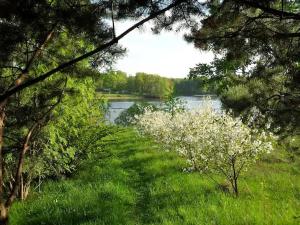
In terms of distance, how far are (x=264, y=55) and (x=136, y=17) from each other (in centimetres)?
234

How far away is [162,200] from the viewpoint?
971 centimetres

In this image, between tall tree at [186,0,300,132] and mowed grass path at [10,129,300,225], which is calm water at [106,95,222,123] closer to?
mowed grass path at [10,129,300,225]

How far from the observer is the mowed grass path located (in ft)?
26.7

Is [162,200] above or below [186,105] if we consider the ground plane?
below

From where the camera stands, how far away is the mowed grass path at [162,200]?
812 centimetres

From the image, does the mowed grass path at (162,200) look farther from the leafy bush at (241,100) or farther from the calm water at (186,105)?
the calm water at (186,105)

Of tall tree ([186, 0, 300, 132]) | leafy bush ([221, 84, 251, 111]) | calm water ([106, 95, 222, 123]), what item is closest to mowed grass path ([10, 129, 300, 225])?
leafy bush ([221, 84, 251, 111])

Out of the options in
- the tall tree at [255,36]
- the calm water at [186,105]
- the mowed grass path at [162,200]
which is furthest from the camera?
the calm water at [186,105]

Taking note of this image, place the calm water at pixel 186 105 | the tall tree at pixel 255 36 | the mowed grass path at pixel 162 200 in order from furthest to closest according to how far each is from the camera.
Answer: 1. the calm water at pixel 186 105
2. the mowed grass path at pixel 162 200
3. the tall tree at pixel 255 36

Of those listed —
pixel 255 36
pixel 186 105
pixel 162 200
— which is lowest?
pixel 162 200

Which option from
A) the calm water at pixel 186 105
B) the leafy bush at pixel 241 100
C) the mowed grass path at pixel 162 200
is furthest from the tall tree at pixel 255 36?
the calm water at pixel 186 105

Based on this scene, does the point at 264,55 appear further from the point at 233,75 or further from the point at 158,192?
the point at 158,192

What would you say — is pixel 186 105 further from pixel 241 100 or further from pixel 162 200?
pixel 241 100

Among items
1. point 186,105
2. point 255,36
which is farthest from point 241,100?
point 186,105
